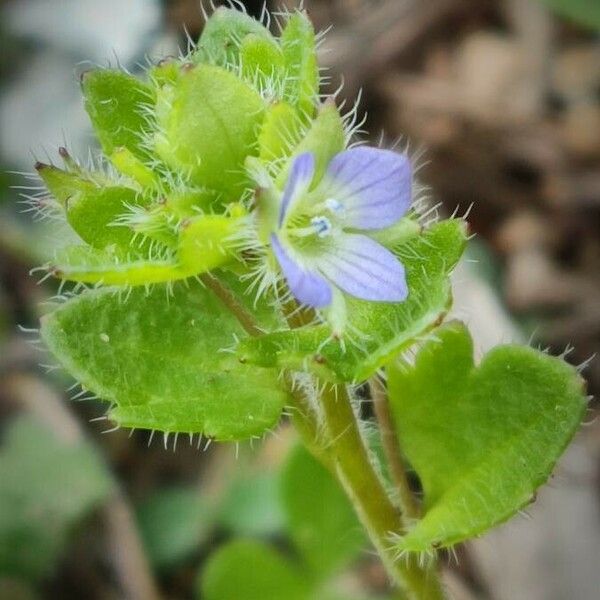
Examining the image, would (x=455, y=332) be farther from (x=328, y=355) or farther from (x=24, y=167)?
(x=24, y=167)

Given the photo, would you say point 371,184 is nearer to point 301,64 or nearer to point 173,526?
point 301,64

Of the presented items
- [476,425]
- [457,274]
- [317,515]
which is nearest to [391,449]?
[476,425]

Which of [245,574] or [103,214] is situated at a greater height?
[103,214]

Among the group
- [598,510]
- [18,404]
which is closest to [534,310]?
[598,510]

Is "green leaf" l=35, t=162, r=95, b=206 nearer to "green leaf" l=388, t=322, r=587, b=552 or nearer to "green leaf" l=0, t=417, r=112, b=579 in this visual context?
"green leaf" l=388, t=322, r=587, b=552

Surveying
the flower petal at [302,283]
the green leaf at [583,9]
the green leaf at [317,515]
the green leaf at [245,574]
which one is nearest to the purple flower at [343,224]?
the flower petal at [302,283]

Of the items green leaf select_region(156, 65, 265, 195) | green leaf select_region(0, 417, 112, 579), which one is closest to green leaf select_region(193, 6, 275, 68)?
green leaf select_region(156, 65, 265, 195)
